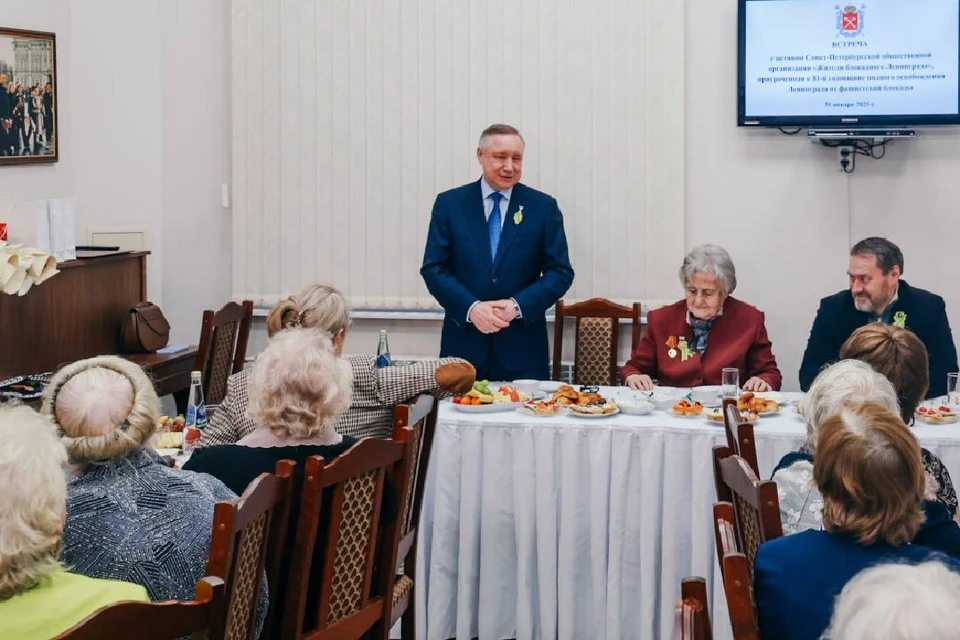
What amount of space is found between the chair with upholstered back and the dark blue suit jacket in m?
2.41

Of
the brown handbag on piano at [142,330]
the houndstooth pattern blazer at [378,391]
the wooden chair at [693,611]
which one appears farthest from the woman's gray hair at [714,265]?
the wooden chair at [693,611]

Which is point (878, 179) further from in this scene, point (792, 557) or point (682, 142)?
point (792, 557)

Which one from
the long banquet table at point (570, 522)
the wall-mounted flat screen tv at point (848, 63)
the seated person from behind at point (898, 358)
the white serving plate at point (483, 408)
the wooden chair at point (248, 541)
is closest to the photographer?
the wooden chair at point (248, 541)

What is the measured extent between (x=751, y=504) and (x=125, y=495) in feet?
3.98

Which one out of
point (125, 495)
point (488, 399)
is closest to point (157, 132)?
point (488, 399)

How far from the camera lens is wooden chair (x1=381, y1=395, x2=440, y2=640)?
2.96 metres

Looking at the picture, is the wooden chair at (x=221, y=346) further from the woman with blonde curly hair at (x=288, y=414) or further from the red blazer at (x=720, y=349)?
the woman with blonde curly hair at (x=288, y=414)

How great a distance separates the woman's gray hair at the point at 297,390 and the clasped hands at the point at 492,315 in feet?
6.63

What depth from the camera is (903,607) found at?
1350 mm

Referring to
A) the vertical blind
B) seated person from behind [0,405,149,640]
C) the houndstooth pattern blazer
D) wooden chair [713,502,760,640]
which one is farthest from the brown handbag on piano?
wooden chair [713,502,760,640]

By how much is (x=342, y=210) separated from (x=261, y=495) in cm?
388

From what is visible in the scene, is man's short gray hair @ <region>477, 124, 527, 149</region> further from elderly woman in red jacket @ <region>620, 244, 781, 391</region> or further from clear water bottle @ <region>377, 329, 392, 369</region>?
clear water bottle @ <region>377, 329, 392, 369</region>

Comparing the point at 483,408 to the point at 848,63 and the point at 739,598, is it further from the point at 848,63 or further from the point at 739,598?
the point at 848,63

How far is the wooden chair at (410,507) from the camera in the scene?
296 cm
